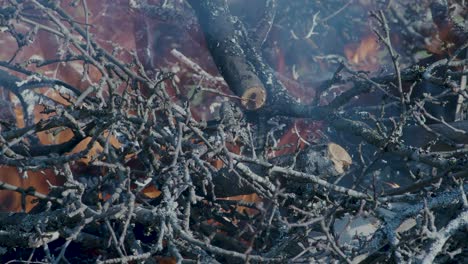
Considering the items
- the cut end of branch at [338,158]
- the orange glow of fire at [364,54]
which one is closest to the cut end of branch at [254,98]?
the cut end of branch at [338,158]

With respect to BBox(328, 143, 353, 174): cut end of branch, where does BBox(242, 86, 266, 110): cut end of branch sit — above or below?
above

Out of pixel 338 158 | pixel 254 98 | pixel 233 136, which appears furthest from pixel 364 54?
pixel 233 136

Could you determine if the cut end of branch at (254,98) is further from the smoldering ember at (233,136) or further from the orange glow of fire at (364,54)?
the orange glow of fire at (364,54)

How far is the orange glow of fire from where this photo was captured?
6.71m

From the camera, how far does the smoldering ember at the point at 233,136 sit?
100 inches

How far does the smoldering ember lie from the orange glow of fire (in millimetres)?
20

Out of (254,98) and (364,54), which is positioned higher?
(254,98)

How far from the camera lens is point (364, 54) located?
270 inches

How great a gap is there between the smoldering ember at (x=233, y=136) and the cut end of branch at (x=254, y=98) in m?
0.02

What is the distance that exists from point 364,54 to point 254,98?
3.17 m

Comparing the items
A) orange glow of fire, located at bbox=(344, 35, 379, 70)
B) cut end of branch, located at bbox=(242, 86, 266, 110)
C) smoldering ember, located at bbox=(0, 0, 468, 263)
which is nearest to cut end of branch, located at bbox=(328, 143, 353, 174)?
smoldering ember, located at bbox=(0, 0, 468, 263)

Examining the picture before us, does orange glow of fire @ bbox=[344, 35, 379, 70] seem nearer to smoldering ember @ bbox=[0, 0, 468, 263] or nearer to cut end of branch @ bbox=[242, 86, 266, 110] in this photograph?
smoldering ember @ bbox=[0, 0, 468, 263]

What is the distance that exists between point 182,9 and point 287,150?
7.54ft

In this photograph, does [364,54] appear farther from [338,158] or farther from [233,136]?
[233,136]
